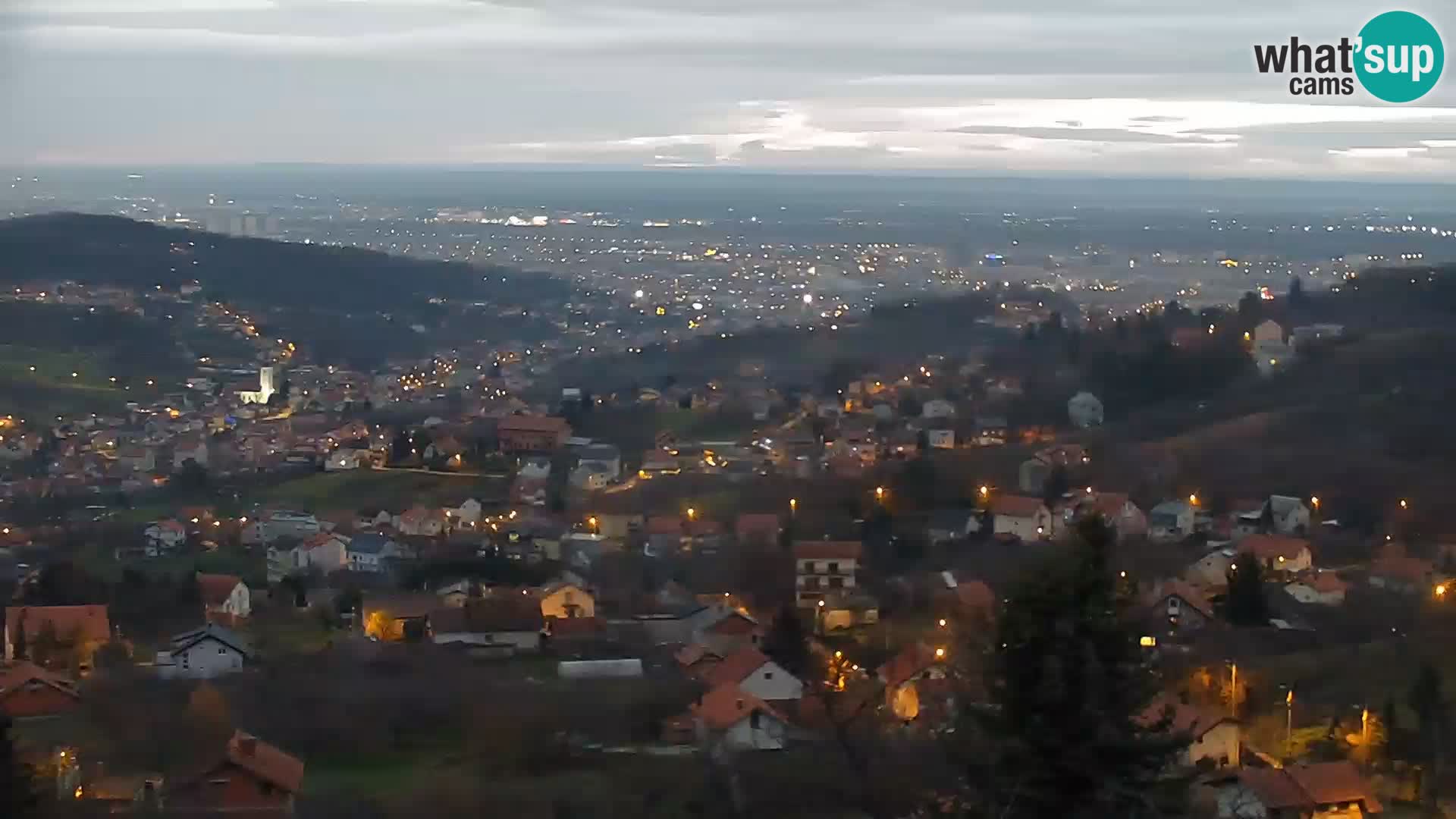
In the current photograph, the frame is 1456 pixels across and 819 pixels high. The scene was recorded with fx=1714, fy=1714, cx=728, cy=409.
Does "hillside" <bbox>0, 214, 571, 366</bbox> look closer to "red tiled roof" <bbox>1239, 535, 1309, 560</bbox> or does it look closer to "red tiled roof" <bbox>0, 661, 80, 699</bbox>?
"red tiled roof" <bbox>1239, 535, 1309, 560</bbox>

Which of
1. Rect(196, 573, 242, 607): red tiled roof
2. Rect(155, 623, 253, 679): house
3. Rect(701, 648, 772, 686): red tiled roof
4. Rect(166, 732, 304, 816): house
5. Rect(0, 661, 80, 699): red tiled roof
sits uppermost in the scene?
Rect(166, 732, 304, 816): house

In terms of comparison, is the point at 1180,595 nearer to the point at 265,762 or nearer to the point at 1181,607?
the point at 1181,607

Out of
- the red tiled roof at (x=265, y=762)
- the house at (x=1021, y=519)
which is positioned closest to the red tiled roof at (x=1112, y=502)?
the house at (x=1021, y=519)

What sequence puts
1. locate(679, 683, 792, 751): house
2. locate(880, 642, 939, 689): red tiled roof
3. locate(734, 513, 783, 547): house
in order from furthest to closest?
locate(734, 513, 783, 547): house → locate(880, 642, 939, 689): red tiled roof → locate(679, 683, 792, 751): house

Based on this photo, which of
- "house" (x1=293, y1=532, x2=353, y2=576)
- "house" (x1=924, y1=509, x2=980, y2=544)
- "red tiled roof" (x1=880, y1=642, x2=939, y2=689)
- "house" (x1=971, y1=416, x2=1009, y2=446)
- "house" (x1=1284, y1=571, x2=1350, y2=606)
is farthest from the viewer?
"house" (x1=971, y1=416, x2=1009, y2=446)

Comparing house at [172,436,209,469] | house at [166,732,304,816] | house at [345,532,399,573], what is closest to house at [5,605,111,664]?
house at [345,532,399,573]

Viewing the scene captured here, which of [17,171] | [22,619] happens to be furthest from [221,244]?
[22,619]

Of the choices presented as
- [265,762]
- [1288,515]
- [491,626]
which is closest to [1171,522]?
[1288,515]
